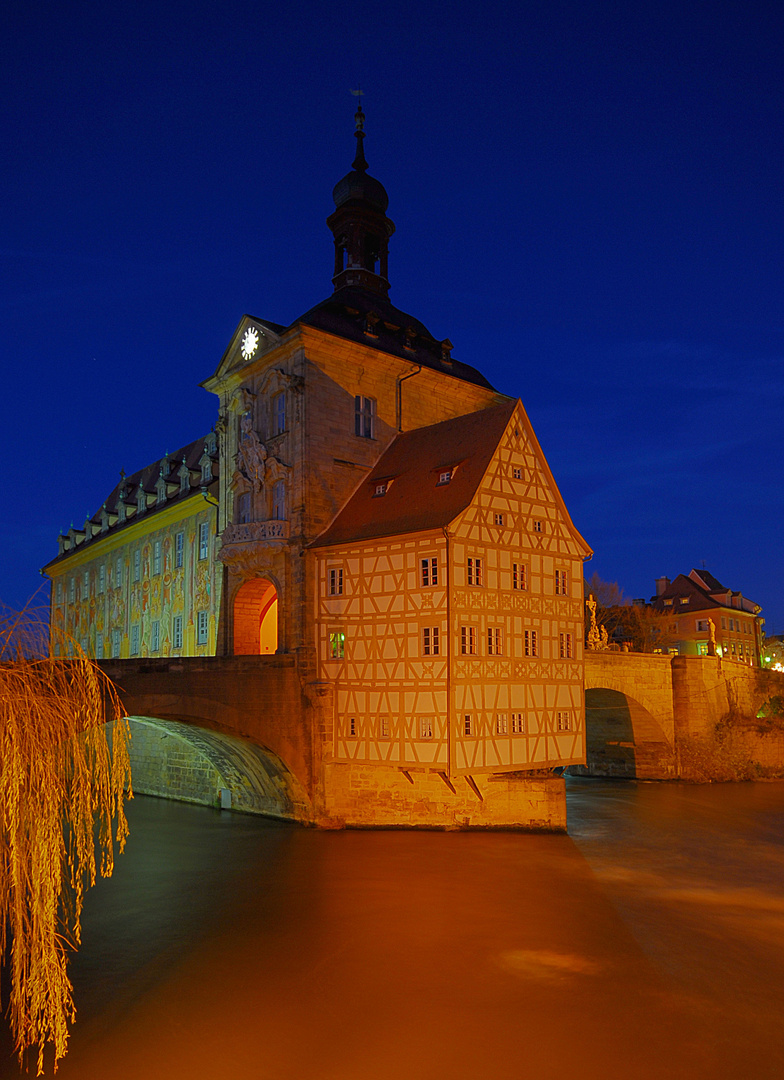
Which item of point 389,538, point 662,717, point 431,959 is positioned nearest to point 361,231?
point 389,538

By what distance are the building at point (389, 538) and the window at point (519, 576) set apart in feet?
0.19

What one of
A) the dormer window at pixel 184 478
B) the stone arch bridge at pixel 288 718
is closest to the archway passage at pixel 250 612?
the stone arch bridge at pixel 288 718

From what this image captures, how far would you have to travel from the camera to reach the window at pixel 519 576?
2536 centimetres

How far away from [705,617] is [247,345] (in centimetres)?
5071

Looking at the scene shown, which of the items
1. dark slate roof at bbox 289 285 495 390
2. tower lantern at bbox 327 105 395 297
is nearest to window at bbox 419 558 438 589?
dark slate roof at bbox 289 285 495 390

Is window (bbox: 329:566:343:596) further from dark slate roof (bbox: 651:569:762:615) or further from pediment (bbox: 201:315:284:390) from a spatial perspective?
dark slate roof (bbox: 651:569:762:615)

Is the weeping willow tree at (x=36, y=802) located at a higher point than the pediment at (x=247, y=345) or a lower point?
lower

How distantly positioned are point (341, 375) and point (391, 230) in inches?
396

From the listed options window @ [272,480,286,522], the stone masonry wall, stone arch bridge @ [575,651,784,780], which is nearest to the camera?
the stone masonry wall

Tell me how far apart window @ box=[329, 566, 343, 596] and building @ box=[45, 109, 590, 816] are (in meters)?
0.05

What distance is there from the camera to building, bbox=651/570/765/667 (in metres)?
68.6

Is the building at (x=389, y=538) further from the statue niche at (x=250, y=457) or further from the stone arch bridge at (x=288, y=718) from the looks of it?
the stone arch bridge at (x=288, y=718)

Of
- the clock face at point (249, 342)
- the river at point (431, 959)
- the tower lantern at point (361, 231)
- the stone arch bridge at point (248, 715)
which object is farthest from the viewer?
the tower lantern at point (361, 231)

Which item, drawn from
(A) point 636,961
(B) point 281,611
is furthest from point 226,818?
(A) point 636,961
